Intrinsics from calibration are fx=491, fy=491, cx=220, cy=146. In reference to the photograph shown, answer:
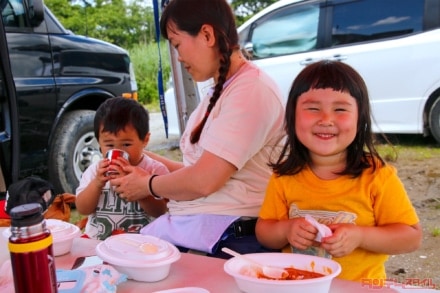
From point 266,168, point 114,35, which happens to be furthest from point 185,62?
point 114,35

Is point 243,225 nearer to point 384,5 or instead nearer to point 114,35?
point 384,5

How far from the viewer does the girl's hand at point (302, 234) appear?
4.03 feet

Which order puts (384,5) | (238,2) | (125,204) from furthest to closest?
(238,2), (384,5), (125,204)

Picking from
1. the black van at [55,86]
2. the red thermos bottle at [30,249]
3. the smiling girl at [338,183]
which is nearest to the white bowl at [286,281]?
the smiling girl at [338,183]

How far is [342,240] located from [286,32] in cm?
508

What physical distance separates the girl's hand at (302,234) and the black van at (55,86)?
2378 millimetres

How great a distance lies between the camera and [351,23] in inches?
224

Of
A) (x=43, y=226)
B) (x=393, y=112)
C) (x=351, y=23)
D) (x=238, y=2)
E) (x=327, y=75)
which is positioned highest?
(x=238, y=2)

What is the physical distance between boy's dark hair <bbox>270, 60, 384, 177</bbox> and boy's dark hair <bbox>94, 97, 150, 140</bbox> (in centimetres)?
72

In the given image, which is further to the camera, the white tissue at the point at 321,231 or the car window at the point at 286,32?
the car window at the point at 286,32

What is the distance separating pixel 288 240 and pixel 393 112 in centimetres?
462

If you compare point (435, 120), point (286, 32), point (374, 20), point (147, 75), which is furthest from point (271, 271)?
point (147, 75)

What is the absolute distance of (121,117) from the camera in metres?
1.98

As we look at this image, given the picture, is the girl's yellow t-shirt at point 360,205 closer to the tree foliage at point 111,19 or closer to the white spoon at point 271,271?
the white spoon at point 271,271
